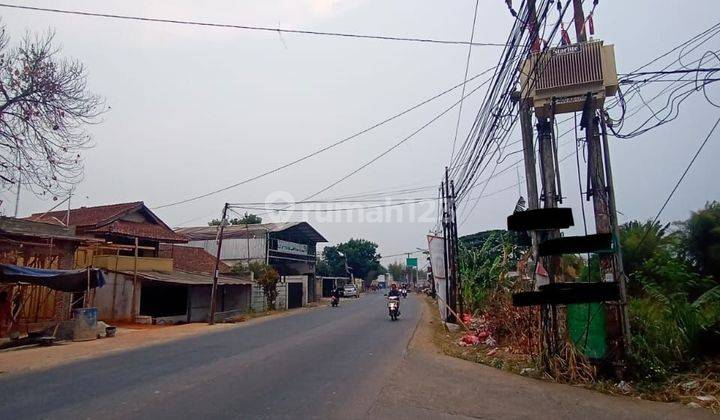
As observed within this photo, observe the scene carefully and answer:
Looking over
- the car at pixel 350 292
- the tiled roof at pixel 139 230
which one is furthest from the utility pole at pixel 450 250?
the car at pixel 350 292

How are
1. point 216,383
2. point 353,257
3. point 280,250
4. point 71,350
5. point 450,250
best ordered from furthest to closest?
point 353,257
point 280,250
point 450,250
point 71,350
point 216,383

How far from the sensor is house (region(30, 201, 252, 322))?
81.9ft

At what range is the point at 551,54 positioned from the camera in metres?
9.05

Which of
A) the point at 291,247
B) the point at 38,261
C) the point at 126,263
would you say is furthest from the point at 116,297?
the point at 291,247

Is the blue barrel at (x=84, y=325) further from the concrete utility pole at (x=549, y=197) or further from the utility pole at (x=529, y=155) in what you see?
the concrete utility pole at (x=549, y=197)

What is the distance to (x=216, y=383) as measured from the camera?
329 inches

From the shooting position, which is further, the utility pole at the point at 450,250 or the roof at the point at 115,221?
the roof at the point at 115,221

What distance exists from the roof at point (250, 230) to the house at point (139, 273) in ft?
33.8

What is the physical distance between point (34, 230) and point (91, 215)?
12.7m

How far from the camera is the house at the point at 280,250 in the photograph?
41.8 metres

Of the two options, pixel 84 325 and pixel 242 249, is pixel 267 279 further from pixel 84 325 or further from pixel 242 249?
pixel 84 325

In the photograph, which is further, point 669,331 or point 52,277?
point 52,277

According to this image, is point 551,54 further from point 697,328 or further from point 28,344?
point 28,344

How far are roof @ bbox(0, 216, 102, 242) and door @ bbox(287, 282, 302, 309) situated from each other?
882 inches
